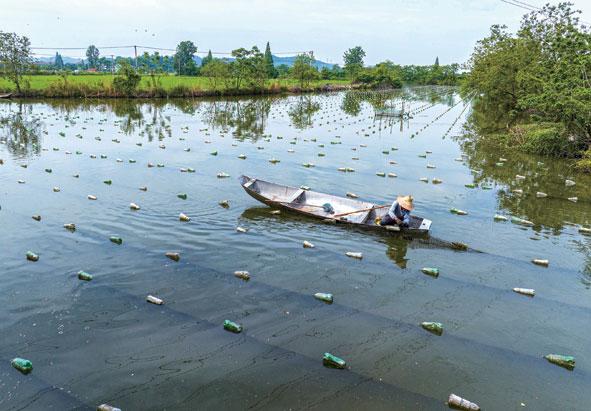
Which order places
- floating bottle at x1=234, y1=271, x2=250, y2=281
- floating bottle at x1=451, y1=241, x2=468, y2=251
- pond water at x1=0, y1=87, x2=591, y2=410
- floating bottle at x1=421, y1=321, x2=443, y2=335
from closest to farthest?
pond water at x1=0, y1=87, x2=591, y2=410
floating bottle at x1=421, y1=321, x2=443, y2=335
floating bottle at x1=234, y1=271, x2=250, y2=281
floating bottle at x1=451, y1=241, x2=468, y2=251

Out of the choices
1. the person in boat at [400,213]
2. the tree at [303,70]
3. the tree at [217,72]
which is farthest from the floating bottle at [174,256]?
Answer: the tree at [303,70]

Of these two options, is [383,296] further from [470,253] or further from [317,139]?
[317,139]

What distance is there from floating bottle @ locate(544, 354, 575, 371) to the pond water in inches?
5.0

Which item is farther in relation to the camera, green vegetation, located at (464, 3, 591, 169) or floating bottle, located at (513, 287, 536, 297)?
green vegetation, located at (464, 3, 591, 169)

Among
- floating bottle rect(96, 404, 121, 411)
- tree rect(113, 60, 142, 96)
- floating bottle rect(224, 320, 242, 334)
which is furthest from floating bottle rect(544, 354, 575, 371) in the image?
tree rect(113, 60, 142, 96)

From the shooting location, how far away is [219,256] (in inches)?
439

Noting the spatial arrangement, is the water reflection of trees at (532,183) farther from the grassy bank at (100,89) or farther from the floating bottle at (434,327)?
the grassy bank at (100,89)

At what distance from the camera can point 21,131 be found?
93.6ft

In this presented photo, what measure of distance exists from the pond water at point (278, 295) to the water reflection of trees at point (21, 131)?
12.9 ft

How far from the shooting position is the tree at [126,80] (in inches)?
2025

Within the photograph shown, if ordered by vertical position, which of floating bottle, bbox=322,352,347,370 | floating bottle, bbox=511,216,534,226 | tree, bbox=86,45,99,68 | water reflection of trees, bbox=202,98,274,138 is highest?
tree, bbox=86,45,99,68

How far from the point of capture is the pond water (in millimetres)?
6930

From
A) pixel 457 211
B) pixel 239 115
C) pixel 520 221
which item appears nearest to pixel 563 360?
pixel 520 221

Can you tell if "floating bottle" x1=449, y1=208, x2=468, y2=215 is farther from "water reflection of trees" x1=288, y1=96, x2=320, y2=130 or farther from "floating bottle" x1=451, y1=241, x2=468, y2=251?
"water reflection of trees" x1=288, y1=96, x2=320, y2=130
